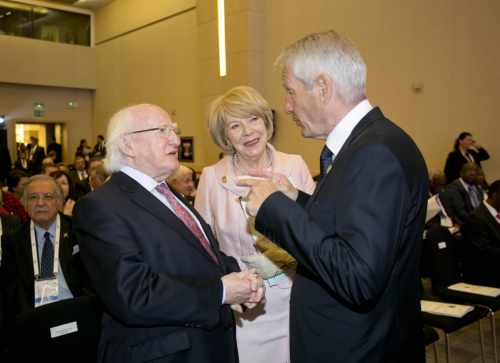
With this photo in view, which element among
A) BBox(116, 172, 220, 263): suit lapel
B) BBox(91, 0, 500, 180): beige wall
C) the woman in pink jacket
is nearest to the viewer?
BBox(116, 172, 220, 263): suit lapel

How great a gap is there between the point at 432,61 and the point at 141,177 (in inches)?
280

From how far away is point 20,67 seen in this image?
14031 mm

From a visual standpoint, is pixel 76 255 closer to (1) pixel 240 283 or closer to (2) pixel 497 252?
(1) pixel 240 283

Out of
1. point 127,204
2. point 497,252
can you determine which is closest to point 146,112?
point 127,204

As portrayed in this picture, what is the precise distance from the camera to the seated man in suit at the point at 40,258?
8.77ft

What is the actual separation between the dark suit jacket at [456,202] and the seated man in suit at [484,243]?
128 centimetres

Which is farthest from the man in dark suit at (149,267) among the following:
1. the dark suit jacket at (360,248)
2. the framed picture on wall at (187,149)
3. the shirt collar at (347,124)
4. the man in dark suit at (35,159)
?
the man in dark suit at (35,159)

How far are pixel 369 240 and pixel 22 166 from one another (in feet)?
47.6

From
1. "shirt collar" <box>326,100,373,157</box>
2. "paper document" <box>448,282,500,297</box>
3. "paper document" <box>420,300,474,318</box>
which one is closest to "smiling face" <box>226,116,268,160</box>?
"shirt collar" <box>326,100,373,157</box>

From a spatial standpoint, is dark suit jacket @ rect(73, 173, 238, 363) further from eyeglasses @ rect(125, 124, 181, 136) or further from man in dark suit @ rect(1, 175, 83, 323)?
man in dark suit @ rect(1, 175, 83, 323)

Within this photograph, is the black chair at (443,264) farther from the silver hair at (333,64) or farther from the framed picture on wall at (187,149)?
the framed picture on wall at (187,149)

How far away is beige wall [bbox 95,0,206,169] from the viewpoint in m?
12.2

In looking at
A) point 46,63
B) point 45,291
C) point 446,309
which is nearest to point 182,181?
point 45,291

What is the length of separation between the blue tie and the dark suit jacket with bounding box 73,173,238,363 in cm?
143
